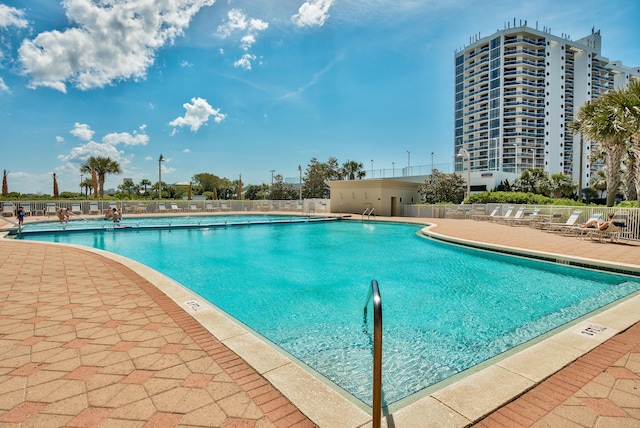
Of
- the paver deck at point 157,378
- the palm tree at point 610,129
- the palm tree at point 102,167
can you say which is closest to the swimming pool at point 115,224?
the paver deck at point 157,378

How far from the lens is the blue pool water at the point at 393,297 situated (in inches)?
142

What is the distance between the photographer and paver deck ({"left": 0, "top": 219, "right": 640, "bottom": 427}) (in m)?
1.93

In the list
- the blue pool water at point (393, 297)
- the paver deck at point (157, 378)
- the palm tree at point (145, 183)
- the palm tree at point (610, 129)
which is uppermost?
the palm tree at point (145, 183)

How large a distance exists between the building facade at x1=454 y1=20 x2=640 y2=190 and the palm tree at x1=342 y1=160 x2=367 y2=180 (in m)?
23.0

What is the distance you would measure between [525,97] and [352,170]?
4097 centimetres

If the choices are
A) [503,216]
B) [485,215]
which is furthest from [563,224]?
[485,215]

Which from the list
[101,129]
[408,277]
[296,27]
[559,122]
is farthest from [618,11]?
[559,122]

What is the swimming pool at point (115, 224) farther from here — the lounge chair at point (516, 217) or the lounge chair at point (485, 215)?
the lounge chair at point (516, 217)

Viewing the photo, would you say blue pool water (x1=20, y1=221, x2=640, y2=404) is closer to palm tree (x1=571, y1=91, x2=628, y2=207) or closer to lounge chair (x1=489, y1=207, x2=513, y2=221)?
lounge chair (x1=489, y1=207, x2=513, y2=221)

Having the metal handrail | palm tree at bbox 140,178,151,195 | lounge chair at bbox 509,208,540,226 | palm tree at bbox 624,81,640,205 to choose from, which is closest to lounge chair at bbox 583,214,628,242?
palm tree at bbox 624,81,640,205

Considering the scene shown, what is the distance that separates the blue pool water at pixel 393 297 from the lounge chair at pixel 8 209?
15340 millimetres

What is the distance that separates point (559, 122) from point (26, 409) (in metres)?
81.4

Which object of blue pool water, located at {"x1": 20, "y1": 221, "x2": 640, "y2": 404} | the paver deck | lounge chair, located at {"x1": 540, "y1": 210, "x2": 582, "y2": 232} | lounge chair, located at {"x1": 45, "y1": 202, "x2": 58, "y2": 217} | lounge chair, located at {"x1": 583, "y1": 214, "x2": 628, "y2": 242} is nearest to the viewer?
the paver deck

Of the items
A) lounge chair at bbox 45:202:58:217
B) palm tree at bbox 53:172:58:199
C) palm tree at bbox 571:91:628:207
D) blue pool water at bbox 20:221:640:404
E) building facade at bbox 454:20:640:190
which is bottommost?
blue pool water at bbox 20:221:640:404
